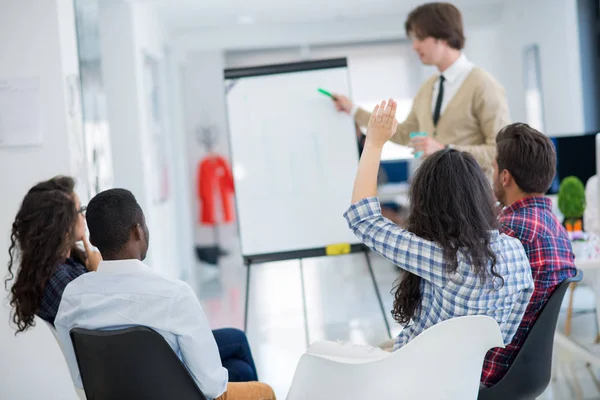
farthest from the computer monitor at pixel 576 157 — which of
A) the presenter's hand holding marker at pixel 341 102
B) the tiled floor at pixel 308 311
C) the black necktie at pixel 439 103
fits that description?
the presenter's hand holding marker at pixel 341 102

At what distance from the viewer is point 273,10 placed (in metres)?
7.85

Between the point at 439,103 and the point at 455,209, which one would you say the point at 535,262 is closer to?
the point at 455,209

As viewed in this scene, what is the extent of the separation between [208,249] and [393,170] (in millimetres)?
3038

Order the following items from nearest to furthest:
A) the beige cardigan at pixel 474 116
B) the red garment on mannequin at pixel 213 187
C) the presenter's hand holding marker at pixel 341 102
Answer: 1. the beige cardigan at pixel 474 116
2. the presenter's hand holding marker at pixel 341 102
3. the red garment on mannequin at pixel 213 187

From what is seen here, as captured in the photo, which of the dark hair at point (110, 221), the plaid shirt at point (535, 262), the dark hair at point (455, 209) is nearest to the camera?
the dark hair at point (455, 209)

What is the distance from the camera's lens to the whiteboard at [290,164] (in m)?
3.31

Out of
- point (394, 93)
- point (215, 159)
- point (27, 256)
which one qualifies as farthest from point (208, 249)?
point (27, 256)

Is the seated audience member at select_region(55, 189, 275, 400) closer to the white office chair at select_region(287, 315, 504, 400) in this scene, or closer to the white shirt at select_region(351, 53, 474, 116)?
the white office chair at select_region(287, 315, 504, 400)

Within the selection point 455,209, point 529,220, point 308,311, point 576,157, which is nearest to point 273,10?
Answer: point 308,311

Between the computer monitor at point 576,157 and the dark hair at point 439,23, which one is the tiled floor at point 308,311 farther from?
the dark hair at point 439,23

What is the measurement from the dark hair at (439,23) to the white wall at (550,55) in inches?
166

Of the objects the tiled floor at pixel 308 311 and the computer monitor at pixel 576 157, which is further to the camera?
the computer monitor at pixel 576 157

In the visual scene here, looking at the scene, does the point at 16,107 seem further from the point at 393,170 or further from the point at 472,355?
the point at 393,170

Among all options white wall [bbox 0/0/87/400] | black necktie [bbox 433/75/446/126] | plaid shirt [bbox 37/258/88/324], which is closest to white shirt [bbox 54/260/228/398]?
plaid shirt [bbox 37/258/88/324]
